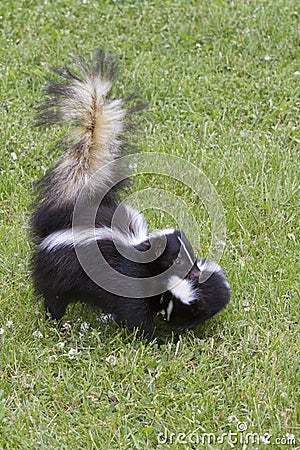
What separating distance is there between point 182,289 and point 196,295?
8 centimetres

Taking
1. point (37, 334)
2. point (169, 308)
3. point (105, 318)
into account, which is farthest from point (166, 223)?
point (37, 334)

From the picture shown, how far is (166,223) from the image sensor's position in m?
5.04

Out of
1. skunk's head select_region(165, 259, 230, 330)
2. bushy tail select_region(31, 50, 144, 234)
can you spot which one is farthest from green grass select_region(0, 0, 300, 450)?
bushy tail select_region(31, 50, 144, 234)

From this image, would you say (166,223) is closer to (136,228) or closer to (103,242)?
(136,228)

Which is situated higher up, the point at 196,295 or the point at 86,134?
the point at 86,134

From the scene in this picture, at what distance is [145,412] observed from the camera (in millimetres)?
3727

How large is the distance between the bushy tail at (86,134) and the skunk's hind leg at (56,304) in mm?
423

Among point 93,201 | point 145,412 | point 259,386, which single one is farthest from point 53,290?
point 259,386

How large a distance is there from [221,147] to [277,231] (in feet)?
3.56

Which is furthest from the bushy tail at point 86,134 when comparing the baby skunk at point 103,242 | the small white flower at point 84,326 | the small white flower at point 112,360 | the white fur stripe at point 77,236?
the small white flower at point 112,360

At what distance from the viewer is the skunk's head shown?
3.96 meters

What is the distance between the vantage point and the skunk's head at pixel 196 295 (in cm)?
396

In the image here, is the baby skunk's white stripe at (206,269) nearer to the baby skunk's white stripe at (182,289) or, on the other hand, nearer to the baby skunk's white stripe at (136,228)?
the baby skunk's white stripe at (182,289)

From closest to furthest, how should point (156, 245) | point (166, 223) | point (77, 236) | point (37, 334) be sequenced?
point (156, 245)
point (77, 236)
point (37, 334)
point (166, 223)
